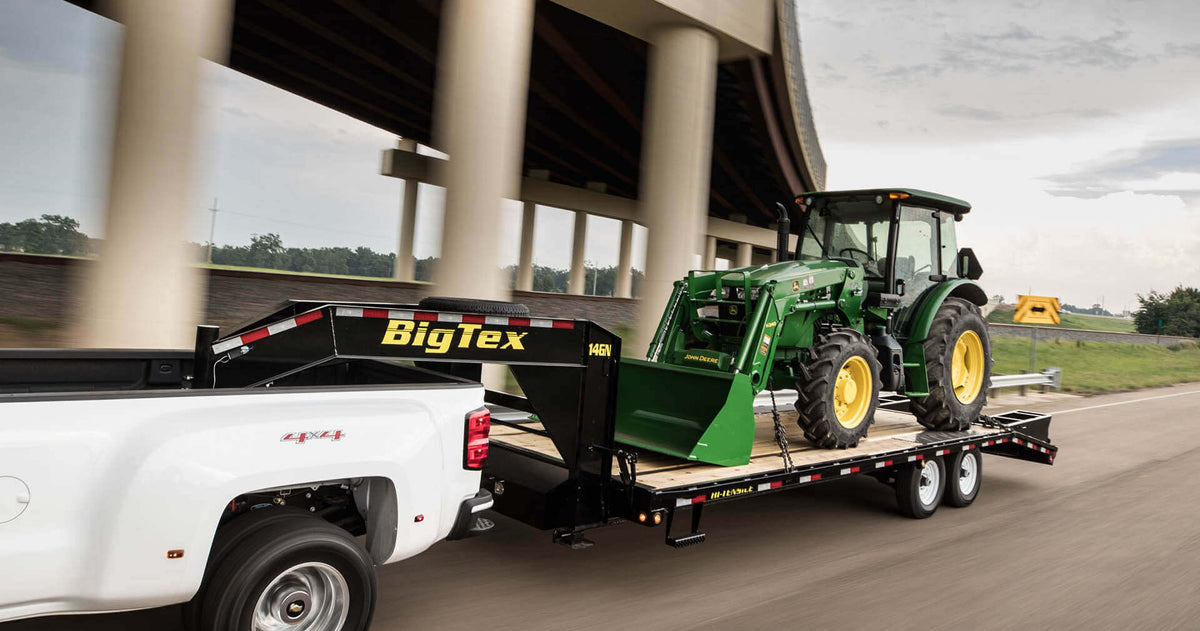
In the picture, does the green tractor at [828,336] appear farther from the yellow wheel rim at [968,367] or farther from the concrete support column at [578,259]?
the concrete support column at [578,259]

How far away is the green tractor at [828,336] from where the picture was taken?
21.3 ft

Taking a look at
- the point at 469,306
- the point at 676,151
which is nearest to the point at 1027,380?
the point at 676,151

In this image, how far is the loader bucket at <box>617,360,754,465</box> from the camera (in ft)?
19.6

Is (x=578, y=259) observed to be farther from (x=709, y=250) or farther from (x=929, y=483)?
(x=929, y=483)

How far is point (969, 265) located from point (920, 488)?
2853 mm

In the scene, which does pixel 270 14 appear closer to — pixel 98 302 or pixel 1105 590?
pixel 98 302

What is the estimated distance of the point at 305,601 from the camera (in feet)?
12.4

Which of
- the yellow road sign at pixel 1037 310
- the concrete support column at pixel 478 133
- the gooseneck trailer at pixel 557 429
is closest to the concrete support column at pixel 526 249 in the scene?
the yellow road sign at pixel 1037 310

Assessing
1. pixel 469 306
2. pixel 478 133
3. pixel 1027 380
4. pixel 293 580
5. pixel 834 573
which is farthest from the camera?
pixel 1027 380

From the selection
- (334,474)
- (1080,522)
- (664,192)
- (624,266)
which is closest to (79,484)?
(334,474)

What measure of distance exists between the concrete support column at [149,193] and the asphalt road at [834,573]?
3.59m

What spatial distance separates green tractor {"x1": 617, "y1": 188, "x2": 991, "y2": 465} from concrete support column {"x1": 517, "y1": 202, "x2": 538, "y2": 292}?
3221cm

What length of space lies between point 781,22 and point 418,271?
2141 cm

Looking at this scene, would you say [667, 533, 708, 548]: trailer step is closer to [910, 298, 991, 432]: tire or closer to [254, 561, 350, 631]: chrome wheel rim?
[254, 561, 350, 631]: chrome wheel rim
